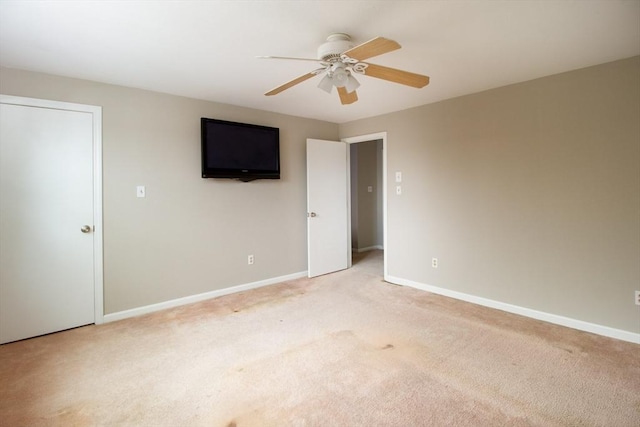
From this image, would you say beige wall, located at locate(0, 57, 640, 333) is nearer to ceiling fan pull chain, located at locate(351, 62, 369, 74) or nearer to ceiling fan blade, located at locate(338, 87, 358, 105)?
ceiling fan blade, located at locate(338, 87, 358, 105)

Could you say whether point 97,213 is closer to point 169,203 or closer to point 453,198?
point 169,203

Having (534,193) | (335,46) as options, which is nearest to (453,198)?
(534,193)

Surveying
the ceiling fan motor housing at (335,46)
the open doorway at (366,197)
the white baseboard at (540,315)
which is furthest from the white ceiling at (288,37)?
the open doorway at (366,197)

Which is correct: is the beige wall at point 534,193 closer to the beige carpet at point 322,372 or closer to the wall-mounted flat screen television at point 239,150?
the beige carpet at point 322,372

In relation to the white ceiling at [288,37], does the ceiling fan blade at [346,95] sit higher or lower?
lower

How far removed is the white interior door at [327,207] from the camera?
438cm

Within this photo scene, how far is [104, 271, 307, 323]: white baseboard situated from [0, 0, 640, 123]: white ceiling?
2.24 m

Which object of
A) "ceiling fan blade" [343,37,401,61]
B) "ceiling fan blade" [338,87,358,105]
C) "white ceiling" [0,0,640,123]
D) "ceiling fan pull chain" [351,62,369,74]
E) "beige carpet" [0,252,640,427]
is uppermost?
"white ceiling" [0,0,640,123]

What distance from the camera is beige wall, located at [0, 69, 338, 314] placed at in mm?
2955

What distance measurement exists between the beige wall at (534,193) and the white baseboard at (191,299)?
175cm

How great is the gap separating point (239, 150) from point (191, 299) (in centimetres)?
181

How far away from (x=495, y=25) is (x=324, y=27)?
109 cm

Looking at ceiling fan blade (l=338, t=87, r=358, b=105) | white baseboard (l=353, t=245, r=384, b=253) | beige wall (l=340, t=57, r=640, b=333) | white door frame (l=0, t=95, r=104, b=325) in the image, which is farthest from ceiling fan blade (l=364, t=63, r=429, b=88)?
white baseboard (l=353, t=245, r=384, b=253)

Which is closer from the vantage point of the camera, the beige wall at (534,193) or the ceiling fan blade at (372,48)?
the ceiling fan blade at (372,48)
